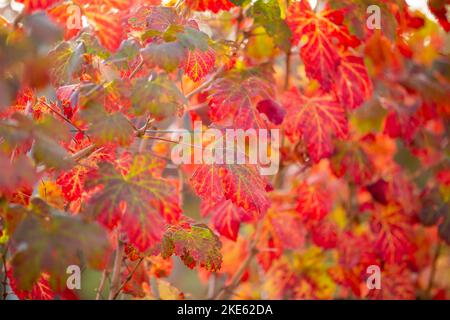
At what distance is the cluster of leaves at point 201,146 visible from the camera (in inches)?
34.3

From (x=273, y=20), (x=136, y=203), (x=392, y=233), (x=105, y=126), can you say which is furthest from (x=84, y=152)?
(x=392, y=233)

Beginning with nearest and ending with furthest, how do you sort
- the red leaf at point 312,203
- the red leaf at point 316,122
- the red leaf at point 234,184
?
the red leaf at point 234,184, the red leaf at point 316,122, the red leaf at point 312,203

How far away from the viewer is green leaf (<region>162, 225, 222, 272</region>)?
1.22 meters

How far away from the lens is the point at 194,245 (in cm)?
122

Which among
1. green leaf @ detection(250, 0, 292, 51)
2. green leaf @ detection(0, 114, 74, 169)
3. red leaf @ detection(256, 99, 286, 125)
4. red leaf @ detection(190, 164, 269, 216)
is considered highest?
green leaf @ detection(250, 0, 292, 51)

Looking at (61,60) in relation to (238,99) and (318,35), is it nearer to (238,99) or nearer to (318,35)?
(238,99)

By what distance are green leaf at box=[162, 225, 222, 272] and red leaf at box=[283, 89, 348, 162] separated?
40 centimetres

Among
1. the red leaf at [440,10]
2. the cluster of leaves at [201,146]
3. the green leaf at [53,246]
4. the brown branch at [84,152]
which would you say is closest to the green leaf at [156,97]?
the cluster of leaves at [201,146]

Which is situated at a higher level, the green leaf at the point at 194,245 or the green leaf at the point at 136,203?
the green leaf at the point at 136,203

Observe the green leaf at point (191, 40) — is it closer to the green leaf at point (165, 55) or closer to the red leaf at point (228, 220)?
the green leaf at point (165, 55)

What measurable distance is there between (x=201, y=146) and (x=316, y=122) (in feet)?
1.22

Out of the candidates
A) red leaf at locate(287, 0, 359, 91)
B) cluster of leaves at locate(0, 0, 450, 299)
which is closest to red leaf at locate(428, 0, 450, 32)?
cluster of leaves at locate(0, 0, 450, 299)

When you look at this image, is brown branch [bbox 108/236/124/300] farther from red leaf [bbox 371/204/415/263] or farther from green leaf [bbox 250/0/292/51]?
red leaf [bbox 371/204/415/263]
